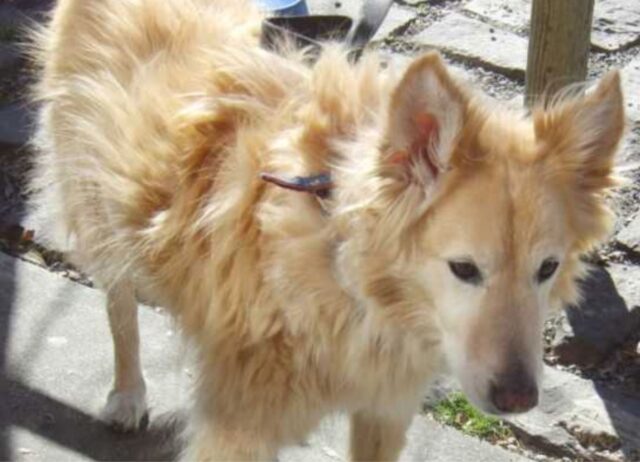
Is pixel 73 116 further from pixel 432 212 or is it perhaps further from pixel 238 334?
pixel 432 212

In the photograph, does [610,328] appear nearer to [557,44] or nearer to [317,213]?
[557,44]

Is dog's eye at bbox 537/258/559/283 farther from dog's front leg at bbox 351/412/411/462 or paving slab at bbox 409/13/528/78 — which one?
paving slab at bbox 409/13/528/78

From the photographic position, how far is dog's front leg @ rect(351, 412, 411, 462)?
11.9 ft

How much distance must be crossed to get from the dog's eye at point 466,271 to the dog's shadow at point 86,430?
56.1 inches

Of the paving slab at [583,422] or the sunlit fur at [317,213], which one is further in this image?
the paving slab at [583,422]

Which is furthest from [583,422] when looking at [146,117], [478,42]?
[478,42]

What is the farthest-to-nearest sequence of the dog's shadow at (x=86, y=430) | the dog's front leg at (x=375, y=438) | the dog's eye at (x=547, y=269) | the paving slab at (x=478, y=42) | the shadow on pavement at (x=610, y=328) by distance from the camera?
the paving slab at (x=478, y=42) → the shadow on pavement at (x=610, y=328) → the dog's shadow at (x=86, y=430) → the dog's front leg at (x=375, y=438) → the dog's eye at (x=547, y=269)

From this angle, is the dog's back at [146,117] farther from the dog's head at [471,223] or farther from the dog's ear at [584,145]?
the dog's ear at [584,145]

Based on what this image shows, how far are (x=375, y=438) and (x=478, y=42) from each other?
10.4 feet

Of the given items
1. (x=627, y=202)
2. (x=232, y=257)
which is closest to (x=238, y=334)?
(x=232, y=257)

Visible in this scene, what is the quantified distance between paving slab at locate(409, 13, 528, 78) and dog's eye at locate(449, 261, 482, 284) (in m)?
3.35

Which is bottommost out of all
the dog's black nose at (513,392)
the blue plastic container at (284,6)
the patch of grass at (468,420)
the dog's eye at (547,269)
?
the patch of grass at (468,420)

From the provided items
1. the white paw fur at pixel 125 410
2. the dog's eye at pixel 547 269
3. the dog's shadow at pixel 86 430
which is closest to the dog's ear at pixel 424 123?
the dog's eye at pixel 547 269

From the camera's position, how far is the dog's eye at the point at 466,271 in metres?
Result: 2.85
